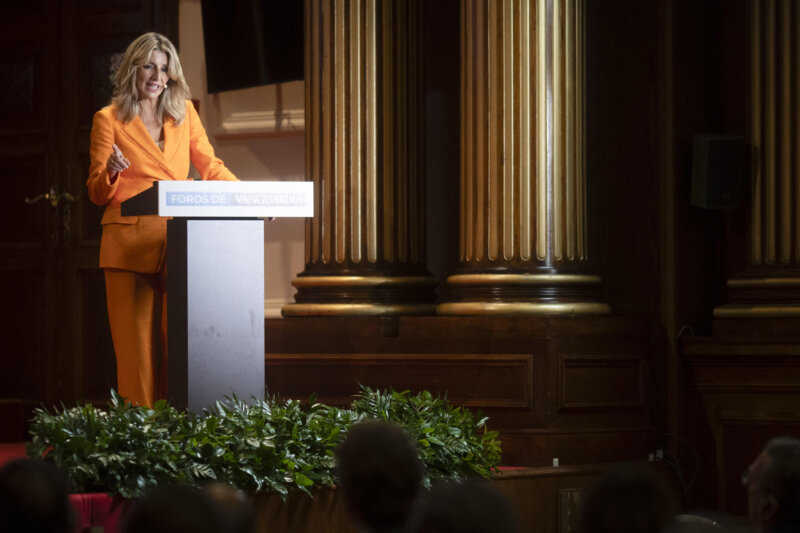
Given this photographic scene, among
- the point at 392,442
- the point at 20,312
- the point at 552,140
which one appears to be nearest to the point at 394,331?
the point at 552,140

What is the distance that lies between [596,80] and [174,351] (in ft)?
8.86

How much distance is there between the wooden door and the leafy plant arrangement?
3066 millimetres

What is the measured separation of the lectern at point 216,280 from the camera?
4660 mm

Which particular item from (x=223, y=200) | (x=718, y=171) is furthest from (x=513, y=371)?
(x=223, y=200)

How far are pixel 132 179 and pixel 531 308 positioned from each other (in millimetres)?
1782

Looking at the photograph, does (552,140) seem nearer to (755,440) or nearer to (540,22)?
(540,22)

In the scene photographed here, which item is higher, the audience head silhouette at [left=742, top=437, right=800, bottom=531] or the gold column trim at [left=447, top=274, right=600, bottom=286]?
the gold column trim at [left=447, top=274, right=600, bottom=286]

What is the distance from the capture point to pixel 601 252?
6.34m

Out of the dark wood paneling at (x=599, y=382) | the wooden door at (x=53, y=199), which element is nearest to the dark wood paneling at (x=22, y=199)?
the wooden door at (x=53, y=199)

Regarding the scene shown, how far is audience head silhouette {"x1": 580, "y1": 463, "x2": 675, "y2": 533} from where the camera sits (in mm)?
2037

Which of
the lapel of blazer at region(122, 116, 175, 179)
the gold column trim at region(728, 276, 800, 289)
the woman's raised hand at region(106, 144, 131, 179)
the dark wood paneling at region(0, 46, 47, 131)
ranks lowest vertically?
the gold column trim at region(728, 276, 800, 289)

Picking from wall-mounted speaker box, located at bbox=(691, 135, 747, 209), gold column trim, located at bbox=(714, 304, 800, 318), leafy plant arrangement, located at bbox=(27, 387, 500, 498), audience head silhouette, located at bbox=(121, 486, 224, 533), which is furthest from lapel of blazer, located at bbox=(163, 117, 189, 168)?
audience head silhouette, located at bbox=(121, 486, 224, 533)

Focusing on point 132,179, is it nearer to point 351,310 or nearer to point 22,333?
point 351,310

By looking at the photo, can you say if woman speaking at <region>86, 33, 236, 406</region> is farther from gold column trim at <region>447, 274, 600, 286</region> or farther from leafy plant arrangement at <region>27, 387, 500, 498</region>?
gold column trim at <region>447, 274, 600, 286</region>
